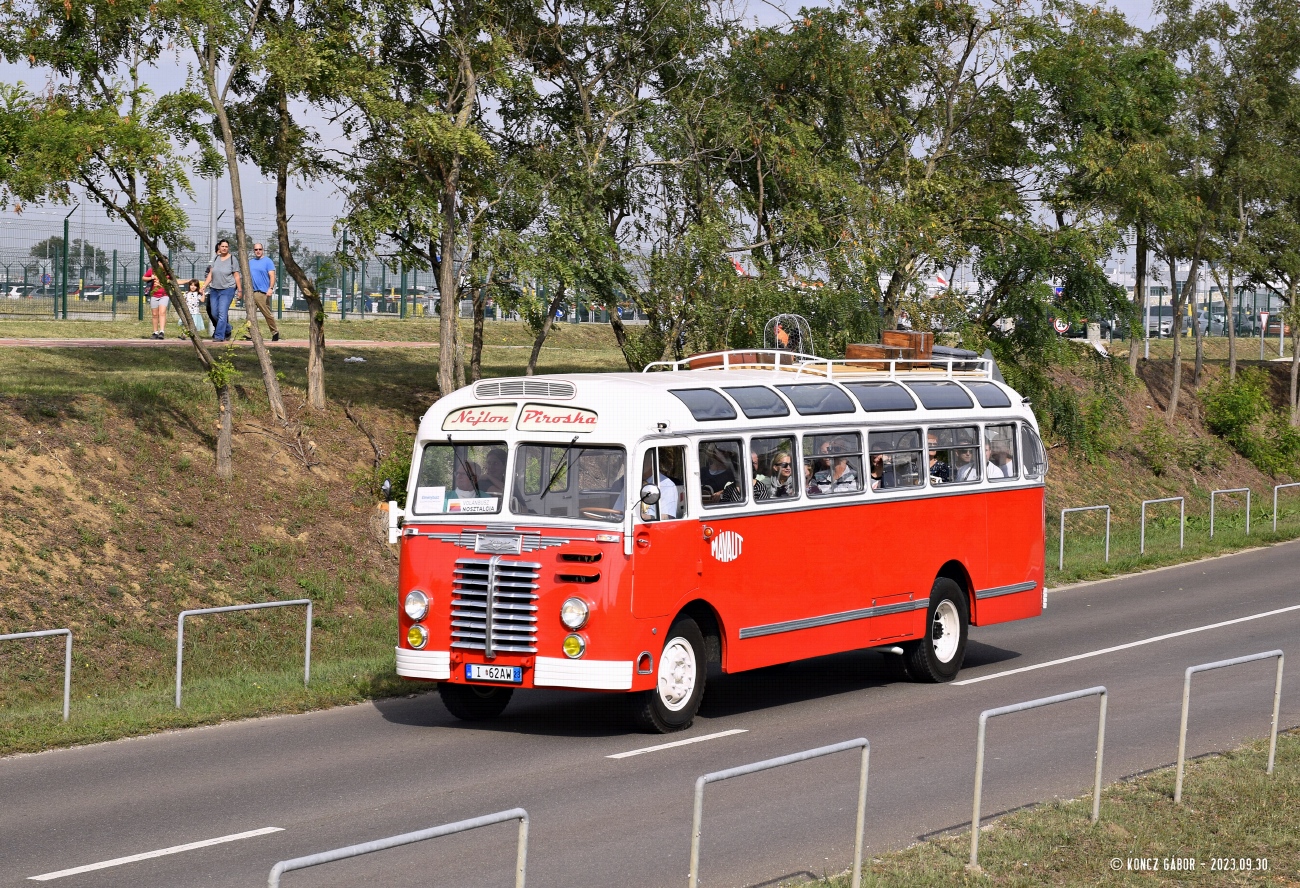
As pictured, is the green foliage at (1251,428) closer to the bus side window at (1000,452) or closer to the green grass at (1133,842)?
the bus side window at (1000,452)

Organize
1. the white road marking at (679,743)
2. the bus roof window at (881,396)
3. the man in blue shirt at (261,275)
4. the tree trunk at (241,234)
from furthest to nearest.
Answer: the man in blue shirt at (261,275) → the tree trunk at (241,234) → the bus roof window at (881,396) → the white road marking at (679,743)

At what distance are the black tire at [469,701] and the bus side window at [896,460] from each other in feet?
14.4

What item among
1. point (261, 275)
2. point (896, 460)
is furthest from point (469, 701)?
point (261, 275)

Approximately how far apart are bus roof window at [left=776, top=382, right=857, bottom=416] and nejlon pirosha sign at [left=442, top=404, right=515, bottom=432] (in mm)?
2965

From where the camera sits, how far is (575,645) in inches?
498

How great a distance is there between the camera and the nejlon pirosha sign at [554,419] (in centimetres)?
1329

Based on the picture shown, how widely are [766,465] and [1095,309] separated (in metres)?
20.7

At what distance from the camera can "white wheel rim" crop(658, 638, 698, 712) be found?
13273mm

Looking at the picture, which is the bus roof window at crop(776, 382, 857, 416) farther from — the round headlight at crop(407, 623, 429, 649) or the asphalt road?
the round headlight at crop(407, 623, 429, 649)

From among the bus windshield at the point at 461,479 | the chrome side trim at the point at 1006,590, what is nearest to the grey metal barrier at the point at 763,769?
the bus windshield at the point at 461,479

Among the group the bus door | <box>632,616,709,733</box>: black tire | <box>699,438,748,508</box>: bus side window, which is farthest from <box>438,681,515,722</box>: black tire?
<box>699,438,748,508</box>: bus side window

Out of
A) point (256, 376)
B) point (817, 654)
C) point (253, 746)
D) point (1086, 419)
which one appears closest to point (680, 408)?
point (817, 654)

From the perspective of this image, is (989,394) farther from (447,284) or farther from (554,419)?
(447,284)

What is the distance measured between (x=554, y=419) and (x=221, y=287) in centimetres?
1757
